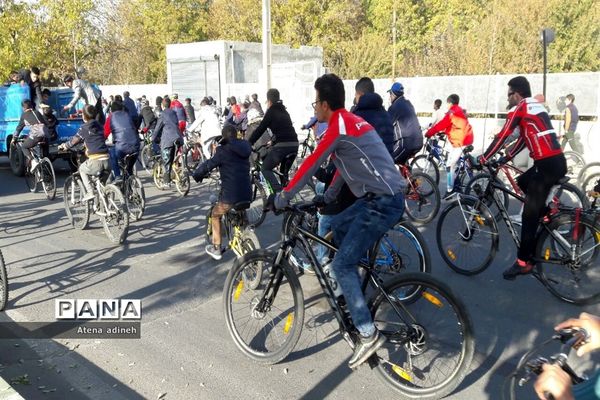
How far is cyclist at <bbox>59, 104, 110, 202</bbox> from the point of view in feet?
25.3

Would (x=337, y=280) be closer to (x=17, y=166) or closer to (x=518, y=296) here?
(x=518, y=296)

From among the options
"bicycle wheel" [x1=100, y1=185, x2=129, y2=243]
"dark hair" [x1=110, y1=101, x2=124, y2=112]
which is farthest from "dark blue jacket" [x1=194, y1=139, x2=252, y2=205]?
"dark hair" [x1=110, y1=101, x2=124, y2=112]

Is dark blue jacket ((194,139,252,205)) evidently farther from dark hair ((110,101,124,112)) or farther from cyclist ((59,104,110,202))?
dark hair ((110,101,124,112))

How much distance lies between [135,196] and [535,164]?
19.7 feet

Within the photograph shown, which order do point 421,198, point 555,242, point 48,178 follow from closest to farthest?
point 555,242
point 421,198
point 48,178

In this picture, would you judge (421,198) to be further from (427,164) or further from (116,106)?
(116,106)

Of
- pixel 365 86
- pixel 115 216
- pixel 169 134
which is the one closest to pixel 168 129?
pixel 169 134

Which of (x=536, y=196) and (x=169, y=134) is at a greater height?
(x=169, y=134)

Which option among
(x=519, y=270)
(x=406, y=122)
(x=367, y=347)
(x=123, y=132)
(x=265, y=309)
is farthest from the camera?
(x=123, y=132)

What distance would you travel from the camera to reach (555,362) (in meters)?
2.27

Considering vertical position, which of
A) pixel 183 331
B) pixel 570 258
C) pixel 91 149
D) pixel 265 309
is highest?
pixel 91 149

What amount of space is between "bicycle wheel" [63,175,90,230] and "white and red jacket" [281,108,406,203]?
5249 mm

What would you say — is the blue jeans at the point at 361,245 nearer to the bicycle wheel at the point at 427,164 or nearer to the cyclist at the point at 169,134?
the bicycle wheel at the point at 427,164

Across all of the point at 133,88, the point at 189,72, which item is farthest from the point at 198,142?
the point at 133,88
